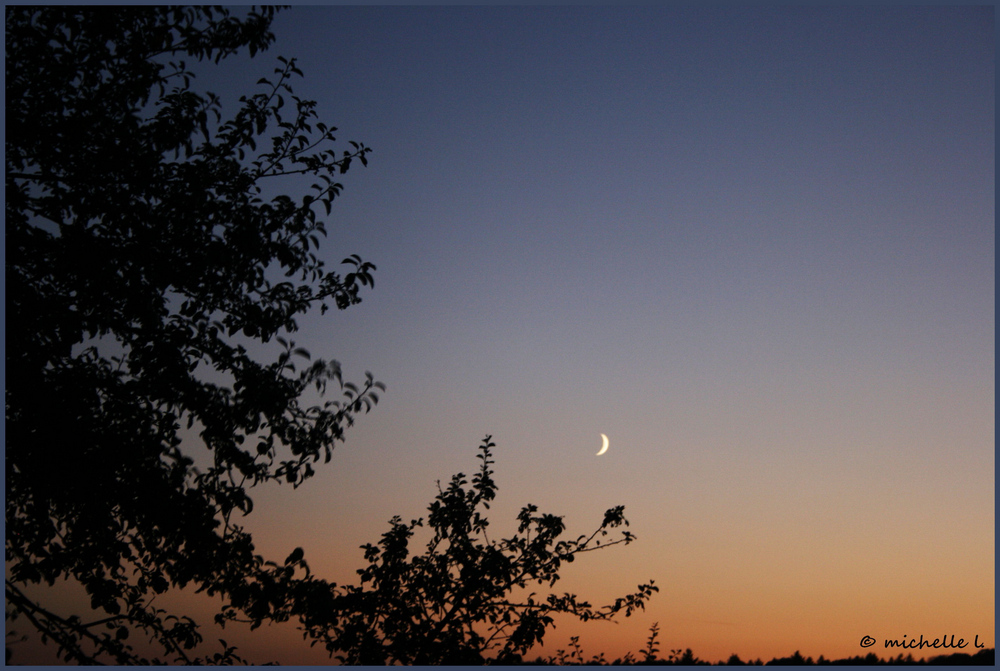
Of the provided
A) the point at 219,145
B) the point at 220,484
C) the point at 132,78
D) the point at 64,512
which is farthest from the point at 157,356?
the point at 132,78

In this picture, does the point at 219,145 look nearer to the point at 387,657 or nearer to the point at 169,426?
the point at 169,426

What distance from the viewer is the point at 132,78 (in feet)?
19.8

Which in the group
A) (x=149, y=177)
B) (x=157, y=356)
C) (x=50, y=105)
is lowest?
(x=157, y=356)

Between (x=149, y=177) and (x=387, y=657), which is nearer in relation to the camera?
(x=149, y=177)

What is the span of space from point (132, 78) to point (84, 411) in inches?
114

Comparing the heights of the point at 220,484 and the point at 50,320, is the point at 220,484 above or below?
below

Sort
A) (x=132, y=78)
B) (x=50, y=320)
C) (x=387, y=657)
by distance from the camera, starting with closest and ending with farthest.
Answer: (x=50, y=320)
(x=132, y=78)
(x=387, y=657)

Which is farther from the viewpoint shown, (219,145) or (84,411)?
(219,145)

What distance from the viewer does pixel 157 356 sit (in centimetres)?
583

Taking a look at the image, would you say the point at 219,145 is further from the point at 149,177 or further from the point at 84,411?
the point at 84,411

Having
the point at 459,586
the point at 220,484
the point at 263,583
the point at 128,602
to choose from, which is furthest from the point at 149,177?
the point at 459,586

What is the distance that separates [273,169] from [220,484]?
2.97m

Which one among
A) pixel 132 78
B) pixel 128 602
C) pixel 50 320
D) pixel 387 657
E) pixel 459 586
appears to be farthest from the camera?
pixel 459 586

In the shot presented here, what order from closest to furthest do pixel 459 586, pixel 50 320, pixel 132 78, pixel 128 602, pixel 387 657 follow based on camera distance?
pixel 50 320 → pixel 132 78 → pixel 128 602 → pixel 387 657 → pixel 459 586
